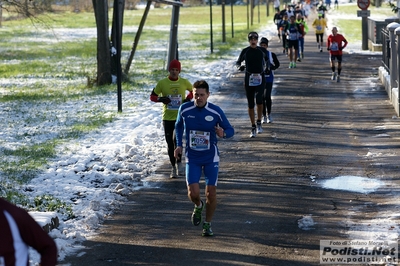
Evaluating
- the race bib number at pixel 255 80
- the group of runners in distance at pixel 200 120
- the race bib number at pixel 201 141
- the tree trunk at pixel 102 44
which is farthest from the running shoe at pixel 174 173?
the tree trunk at pixel 102 44

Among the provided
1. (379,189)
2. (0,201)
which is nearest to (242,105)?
(379,189)

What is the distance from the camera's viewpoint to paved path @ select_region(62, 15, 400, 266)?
8.45 metres

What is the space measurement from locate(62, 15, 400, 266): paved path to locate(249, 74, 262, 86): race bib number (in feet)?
3.47

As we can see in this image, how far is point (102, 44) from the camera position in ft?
80.7

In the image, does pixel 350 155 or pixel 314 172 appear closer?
pixel 314 172

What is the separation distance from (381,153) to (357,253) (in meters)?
5.99

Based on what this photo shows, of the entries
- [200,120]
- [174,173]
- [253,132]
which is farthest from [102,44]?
[200,120]

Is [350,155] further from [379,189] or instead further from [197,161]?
[197,161]

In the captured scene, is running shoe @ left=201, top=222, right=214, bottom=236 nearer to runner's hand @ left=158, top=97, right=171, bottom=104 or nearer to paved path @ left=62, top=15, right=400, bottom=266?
paved path @ left=62, top=15, right=400, bottom=266

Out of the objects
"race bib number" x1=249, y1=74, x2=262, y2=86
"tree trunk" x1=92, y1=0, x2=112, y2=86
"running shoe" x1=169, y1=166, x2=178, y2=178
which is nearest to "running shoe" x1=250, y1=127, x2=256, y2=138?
"race bib number" x1=249, y1=74, x2=262, y2=86

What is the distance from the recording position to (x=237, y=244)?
341 inches

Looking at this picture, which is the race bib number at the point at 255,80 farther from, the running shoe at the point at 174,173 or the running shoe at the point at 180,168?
the running shoe at the point at 174,173

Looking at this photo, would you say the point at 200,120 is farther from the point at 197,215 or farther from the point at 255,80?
the point at 255,80

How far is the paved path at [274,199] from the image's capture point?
332 inches
